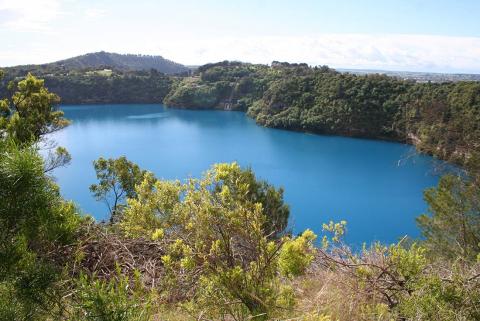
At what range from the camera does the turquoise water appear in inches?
896

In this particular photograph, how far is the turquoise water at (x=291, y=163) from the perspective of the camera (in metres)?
22.8

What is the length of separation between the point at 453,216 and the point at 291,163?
975 inches

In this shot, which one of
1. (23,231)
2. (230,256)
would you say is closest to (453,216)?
(230,256)

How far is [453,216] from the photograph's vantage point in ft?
29.1

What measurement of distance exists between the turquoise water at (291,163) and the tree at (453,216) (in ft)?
20.5

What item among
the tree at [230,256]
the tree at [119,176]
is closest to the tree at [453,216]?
the tree at [230,256]

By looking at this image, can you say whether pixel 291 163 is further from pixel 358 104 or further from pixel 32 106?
pixel 32 106

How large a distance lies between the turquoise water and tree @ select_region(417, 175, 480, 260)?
6.25 meters

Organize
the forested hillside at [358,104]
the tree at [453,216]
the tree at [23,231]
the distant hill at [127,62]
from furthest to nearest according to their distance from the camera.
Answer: the distant hill at [127,62], the forested hillside at [358,104], the tree at [453,216], the tree at [23,231]

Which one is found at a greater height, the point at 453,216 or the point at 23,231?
the point at 23,231

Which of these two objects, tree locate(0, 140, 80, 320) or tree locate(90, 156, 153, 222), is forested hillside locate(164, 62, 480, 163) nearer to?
tree locate(90, 156, 153, 222)

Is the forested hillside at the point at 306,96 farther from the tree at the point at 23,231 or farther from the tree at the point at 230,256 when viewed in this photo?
the tree at the point at 23,231

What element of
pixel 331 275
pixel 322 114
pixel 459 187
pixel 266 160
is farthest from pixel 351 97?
pixel 331 275

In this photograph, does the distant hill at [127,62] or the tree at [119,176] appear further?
the distant hill at [127,62]
